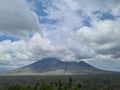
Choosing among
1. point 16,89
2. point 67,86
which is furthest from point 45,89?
point 16,89

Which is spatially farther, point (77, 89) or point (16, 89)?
point (16, 89)

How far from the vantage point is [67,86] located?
6294 inches

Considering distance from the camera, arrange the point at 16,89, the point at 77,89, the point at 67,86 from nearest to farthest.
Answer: the point at 77,89 < the point at 67,86 < the point at 16,89

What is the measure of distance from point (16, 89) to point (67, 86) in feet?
167

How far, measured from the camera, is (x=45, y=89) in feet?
499

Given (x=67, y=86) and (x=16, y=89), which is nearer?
(x=67, y=86)

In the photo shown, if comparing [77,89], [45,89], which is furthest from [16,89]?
[77,89]

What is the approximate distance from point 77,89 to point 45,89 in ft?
70.1

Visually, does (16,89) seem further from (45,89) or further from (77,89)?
(77,89)

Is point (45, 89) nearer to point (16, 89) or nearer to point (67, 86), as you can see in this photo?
point (67, 86)

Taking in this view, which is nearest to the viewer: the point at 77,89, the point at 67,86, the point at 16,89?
the point at 77,89

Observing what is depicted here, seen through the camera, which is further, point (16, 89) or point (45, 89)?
point (16, 89)

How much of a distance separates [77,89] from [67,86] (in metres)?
12.6
